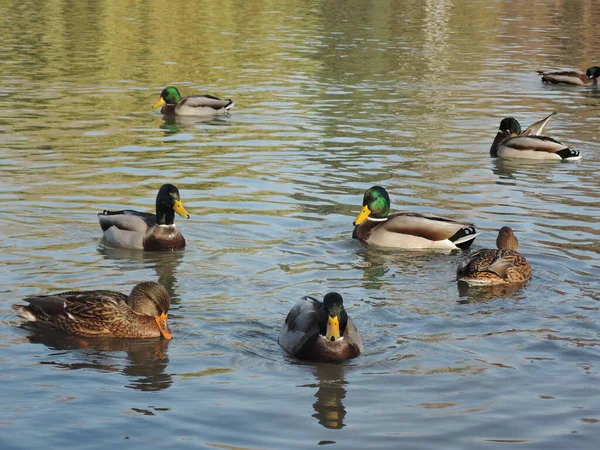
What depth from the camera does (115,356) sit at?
1014 centimetres

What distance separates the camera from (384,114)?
943 inches

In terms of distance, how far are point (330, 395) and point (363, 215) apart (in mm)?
5355

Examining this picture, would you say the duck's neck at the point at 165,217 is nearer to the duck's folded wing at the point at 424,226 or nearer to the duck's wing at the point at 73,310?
A: the duck's folded wing at the point at 424,226

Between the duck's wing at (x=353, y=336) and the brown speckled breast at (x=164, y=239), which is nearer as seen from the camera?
the duck's wing at (x=353, y=336)

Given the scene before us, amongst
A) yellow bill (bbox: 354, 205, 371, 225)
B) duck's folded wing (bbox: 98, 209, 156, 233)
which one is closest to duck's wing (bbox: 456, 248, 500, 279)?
yellow bill (bbox: 354, 205, 371, 225)

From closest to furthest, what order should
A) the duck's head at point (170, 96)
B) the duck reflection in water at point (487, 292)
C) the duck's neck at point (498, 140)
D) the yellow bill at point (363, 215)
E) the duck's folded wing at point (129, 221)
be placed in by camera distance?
the duck reflection in water at point (487, 292)
the duck's folded wing at point (129, 221)
the yellow bill at point (363, 215)
the duck's neck at point (498, 140)
the duck's head at point (170, 96)

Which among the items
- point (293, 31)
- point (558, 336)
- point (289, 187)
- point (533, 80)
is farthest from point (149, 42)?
point (558, 336)

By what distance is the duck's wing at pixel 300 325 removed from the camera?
32.9 ft

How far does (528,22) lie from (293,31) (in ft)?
34.9

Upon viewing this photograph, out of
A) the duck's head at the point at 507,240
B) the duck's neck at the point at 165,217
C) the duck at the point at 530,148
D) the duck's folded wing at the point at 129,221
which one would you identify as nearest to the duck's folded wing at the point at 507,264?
the duck's head at the point at 507,240

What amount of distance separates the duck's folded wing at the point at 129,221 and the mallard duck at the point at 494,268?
12.2ft

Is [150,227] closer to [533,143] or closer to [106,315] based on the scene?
[106,315]

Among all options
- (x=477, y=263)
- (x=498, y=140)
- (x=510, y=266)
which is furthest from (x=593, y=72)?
(x=477, y=263)

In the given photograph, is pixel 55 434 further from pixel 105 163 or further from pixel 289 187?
pixel 105 163
